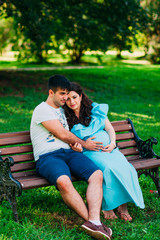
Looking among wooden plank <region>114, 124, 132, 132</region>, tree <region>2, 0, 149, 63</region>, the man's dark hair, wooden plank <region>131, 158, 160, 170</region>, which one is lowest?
wooden plank <region>131, 158, 160, 170</region>

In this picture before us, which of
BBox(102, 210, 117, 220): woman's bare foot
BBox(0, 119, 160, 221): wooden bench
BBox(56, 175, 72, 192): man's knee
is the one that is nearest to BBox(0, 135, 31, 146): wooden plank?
BBox(0, 119, 160, 221): wooden bench

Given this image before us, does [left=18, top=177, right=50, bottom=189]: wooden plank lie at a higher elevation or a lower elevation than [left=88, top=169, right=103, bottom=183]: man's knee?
lower

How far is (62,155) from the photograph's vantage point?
12.6 feet

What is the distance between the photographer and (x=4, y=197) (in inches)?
142

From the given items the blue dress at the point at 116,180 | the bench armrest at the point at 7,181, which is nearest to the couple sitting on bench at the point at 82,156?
the blue dress at the point at 116,180

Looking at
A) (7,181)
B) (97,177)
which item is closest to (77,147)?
(97,177)

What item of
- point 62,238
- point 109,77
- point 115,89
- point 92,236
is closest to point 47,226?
point 62,238

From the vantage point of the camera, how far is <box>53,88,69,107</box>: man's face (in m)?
3.99

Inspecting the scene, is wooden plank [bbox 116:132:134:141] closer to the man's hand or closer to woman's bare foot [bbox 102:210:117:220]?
the man's hand

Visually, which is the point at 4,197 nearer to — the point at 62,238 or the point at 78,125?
the point at 62,238

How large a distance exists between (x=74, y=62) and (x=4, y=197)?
20.8m

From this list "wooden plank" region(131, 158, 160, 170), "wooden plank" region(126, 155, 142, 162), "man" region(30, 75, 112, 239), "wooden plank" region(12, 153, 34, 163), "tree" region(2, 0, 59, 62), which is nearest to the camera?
"man" region(30, 75, 112, 239)

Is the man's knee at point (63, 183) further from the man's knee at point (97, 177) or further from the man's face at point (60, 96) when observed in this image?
the man's face at point (60, 96)

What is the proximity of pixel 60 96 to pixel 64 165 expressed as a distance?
0.87m
